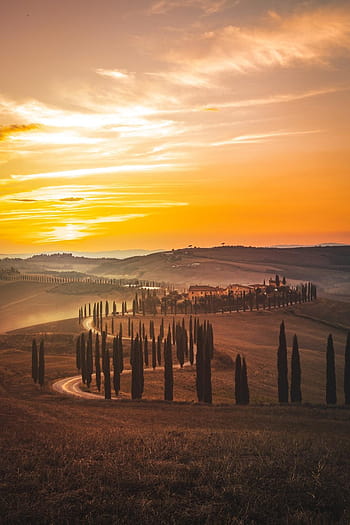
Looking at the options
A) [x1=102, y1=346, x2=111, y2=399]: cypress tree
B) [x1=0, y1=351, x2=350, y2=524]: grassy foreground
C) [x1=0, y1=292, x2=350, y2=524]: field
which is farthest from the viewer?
[x1=102, y1=346, x2=111, y2=399]: cypress tree

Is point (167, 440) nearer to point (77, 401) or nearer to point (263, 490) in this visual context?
point (263, 490)

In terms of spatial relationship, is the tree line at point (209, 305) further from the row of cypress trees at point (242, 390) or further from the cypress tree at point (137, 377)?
the row of cypress trees at point (242, 390)

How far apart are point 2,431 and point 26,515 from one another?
49.6 ft

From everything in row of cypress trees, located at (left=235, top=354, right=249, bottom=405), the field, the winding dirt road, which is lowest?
the winding dirt road

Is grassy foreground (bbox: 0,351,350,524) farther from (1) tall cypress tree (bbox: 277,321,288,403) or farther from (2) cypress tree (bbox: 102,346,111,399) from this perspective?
(1) tall cypress tree (bbox: 277,321,288,403)

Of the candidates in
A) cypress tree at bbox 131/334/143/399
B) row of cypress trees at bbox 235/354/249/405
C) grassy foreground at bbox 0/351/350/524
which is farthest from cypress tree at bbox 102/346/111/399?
grassy foreground at bbox 0/351/350/524

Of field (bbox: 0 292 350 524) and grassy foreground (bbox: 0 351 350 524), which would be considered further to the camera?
field (bbox: 0 292 350 524)

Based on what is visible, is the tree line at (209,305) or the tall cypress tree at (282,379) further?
the tree line at (209,305)

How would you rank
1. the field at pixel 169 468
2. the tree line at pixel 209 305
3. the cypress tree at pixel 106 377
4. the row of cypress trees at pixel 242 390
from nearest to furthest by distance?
the field at pixel 169 468 → the row of cypress trees at pixel 242 390 → the cypress tree at pixel 106 377 → the tree line at pixel 209 305

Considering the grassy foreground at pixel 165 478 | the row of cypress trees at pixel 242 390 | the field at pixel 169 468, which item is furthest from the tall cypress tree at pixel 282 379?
the grassy foreground at pixel 165 478

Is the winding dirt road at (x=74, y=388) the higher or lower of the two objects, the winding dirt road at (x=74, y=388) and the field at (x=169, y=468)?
the lower

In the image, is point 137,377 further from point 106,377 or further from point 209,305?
point 209,305

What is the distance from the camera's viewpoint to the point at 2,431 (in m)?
26.2

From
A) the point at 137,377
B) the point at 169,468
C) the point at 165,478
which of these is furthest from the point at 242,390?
the point at 165,478
